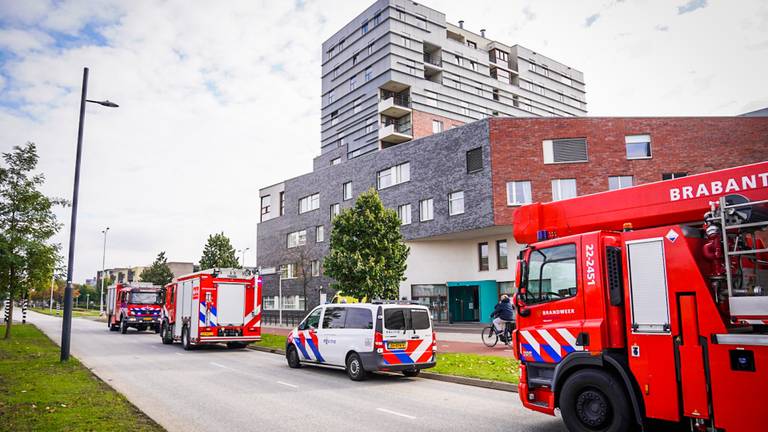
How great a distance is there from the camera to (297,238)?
2008 inches

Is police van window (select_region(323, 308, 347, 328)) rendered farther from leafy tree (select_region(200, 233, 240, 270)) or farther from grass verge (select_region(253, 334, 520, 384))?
leafy tree (select_region(200, 233, 240, 270))

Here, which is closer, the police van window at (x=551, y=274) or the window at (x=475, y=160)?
the police van window at (x=551, y=274)

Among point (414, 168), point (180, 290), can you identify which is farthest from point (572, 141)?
point (180, 290)

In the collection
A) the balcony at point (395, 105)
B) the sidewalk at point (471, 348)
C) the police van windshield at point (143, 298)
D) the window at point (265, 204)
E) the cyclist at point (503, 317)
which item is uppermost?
the balcony at point (395, 105)

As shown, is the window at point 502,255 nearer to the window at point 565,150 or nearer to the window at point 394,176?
the window at point 565,150

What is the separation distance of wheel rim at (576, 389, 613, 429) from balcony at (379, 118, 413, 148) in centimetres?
4765

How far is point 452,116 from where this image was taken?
5947 centimetres

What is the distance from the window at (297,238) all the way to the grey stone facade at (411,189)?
0.44 m

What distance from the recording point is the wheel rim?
21.3ft

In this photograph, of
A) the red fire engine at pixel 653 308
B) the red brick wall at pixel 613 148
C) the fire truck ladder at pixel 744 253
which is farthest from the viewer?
the red brick wall at pixel 613 148

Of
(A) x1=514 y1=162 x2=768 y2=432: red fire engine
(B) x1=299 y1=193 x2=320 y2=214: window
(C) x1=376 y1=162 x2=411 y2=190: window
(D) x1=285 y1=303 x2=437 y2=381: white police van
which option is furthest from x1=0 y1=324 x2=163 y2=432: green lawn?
(B) x1=299 y1=193 x2=320 y2=214: window

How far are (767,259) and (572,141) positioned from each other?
27.2m

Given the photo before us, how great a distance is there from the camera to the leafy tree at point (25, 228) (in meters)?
21.4

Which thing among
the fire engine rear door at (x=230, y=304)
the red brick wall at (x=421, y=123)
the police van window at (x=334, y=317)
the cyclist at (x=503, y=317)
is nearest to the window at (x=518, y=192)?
the cyclist at (x=503, y=317)
